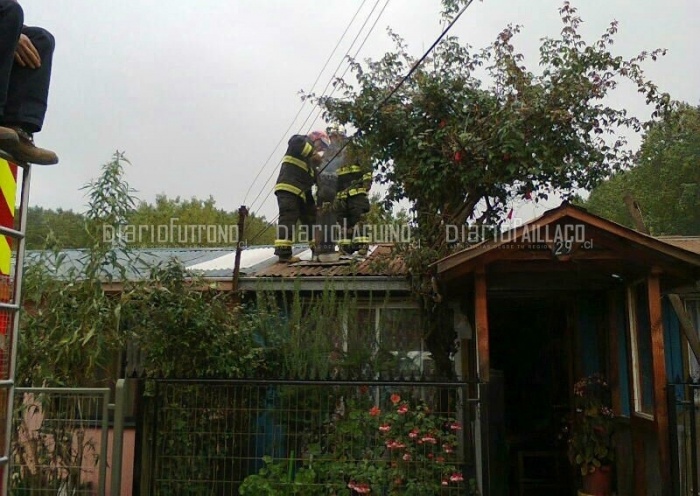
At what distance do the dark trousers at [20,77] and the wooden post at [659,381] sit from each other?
5.33 m

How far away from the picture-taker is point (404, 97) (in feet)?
28.5

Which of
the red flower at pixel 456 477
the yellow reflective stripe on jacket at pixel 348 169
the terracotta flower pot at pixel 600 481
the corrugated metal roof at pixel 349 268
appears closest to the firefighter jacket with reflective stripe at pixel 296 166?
the yellow reflective stripe on jacket at pixel 348 169

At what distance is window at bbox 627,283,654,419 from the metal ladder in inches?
232

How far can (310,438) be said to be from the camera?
5652 millimetres

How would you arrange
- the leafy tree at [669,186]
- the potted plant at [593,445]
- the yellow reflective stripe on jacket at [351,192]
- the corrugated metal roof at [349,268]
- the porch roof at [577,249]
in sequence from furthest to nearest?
the leafy tree at [669,186], the yellow reflective stripe on jacket at [351,192], the corrugated metal roof at [349,268], the potted plant at [593,445], the porch roof at [577,249]

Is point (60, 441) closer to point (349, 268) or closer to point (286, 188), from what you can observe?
point (349, 268)

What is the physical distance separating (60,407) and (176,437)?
105 centimetres

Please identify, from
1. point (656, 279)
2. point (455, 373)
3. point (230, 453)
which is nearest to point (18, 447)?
point (230, 453)

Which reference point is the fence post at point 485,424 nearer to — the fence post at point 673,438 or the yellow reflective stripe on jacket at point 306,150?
the fence post at point 673,438

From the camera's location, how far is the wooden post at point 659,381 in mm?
5469

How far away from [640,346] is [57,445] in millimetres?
5891

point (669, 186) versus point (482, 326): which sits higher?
point (669, 186)

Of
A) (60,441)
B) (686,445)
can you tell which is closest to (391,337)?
(686,445)

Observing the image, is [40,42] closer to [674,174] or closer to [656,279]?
[656,279]
